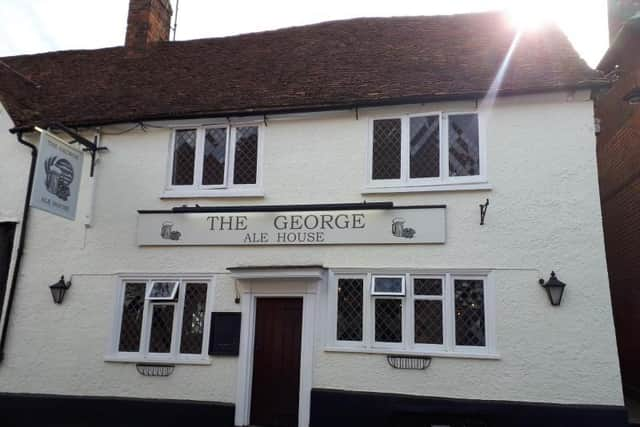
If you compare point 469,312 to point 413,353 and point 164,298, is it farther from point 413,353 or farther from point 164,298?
point 164,298

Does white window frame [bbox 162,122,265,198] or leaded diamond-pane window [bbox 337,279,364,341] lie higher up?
white window frame [bbox 162,122,265,198]

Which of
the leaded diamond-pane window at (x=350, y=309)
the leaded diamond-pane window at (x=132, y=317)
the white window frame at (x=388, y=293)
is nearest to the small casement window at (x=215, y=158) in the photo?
the leaded diamond-pane window at (x=132, y=317)

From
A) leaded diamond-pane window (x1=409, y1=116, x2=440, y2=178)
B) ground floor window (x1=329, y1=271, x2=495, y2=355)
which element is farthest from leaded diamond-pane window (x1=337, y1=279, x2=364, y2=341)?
leaded diamond-pane window (x1=409, y1=116, x2=440, y2=178)

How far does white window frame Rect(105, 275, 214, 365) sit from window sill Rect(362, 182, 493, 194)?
3.09 m

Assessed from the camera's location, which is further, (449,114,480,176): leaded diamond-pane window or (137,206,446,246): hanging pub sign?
(449,114,480,176): leaded diamond-pane window

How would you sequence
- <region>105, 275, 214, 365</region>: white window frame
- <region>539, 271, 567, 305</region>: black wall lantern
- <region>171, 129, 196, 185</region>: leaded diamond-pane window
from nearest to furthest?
<region>539, 271, 567, 305</region>: black wall lantern < <region>105, 275, 214, 365</region>: white window frame < <region>171, 129, 196, 185</region>: leaded diamond-pane window

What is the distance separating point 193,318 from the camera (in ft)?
29.4

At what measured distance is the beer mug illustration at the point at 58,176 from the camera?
28.0 ft

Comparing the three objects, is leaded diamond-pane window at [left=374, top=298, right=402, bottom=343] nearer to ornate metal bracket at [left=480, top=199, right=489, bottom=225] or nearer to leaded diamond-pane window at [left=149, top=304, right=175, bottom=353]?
ornate metal bracket at [left=480, top=199, right=489, bottom=225]

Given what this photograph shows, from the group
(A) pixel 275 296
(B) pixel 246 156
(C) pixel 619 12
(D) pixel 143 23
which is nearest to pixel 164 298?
(A) pixel 275 296

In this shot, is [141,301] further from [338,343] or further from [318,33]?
[318,33]

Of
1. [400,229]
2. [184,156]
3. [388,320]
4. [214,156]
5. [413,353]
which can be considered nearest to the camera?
[413,353]

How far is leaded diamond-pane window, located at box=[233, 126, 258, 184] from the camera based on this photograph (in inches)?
370

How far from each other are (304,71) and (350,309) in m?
4.71
